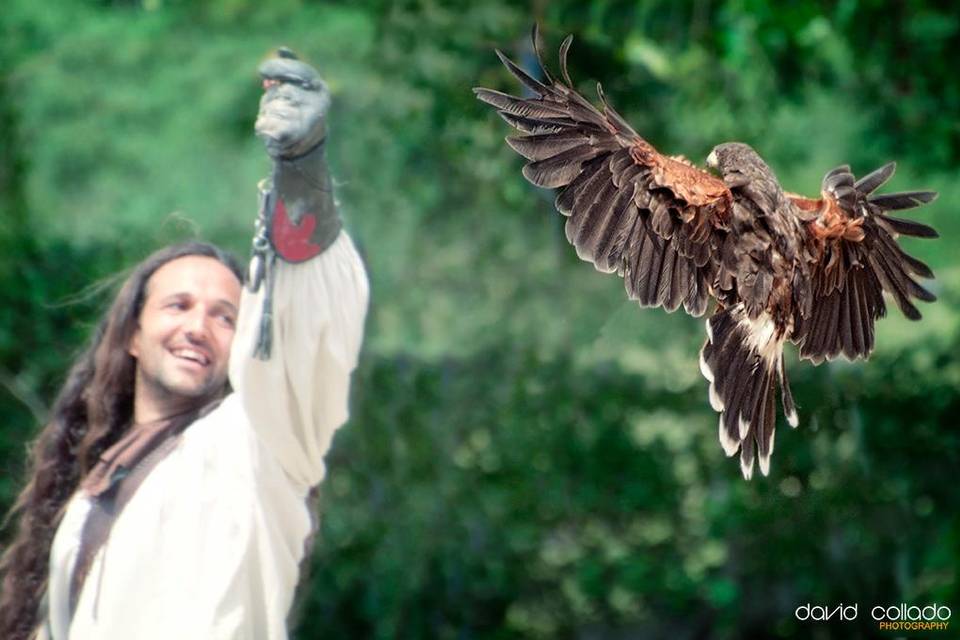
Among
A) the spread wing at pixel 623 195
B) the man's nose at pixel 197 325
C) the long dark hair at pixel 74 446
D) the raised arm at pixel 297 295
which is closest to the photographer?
the spread wing at pixel 623 195

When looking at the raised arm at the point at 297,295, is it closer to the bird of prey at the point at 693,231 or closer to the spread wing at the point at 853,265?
the bird of prey at the point at 693,231

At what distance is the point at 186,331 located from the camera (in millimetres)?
2904

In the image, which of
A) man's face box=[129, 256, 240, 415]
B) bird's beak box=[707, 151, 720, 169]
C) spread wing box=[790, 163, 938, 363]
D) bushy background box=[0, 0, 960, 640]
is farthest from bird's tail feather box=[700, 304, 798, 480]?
bushy background box=[0, 0, 960, 640]

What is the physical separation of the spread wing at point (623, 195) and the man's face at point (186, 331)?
2.93 feet

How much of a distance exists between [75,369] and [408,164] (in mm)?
2656

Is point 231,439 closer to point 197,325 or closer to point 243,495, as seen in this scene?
point 243,495

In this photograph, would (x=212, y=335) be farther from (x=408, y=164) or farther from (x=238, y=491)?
(x=408, y=164)

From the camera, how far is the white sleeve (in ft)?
8.64

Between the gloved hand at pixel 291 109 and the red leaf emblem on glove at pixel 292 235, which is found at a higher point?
the gloved hand at pixel 291 109

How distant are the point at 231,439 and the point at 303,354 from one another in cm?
22

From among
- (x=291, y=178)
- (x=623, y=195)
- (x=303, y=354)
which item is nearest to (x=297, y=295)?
(x=303, y=354)

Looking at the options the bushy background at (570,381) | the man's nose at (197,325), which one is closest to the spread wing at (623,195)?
the man's nose at (197,325)

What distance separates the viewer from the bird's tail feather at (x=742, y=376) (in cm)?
231

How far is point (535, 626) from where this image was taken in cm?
527
